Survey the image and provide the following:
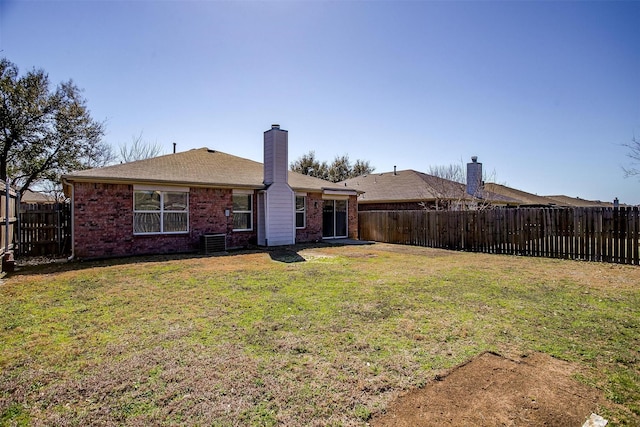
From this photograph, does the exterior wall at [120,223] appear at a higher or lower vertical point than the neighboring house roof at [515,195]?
lower

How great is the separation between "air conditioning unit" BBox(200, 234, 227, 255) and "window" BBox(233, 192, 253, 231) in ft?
3.32

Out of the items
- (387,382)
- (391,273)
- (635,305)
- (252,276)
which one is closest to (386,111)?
(391,273)

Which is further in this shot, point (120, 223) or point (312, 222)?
point (312, 222)

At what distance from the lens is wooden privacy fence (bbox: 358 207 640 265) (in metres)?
10.2

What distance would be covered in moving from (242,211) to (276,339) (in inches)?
407

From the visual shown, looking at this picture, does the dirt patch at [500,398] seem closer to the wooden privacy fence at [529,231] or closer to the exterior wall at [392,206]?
the wooden privacy fence at [529,231]

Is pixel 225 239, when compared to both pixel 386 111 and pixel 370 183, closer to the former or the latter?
pixel 386 111

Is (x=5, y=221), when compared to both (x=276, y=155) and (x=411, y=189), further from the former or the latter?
(x=411, y=189)

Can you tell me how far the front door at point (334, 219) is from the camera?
16.9 m

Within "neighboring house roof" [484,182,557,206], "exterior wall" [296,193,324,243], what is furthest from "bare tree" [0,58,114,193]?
"neighboring house roof" [484,182,557,206]

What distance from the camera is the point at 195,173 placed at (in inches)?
523

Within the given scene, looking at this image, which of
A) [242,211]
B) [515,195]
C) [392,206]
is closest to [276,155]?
[242,211]

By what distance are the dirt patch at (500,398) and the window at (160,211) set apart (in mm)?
11068

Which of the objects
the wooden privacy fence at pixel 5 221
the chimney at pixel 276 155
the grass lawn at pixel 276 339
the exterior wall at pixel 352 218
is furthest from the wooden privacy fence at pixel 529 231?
the wooden privacy fence at pixel 5 221
